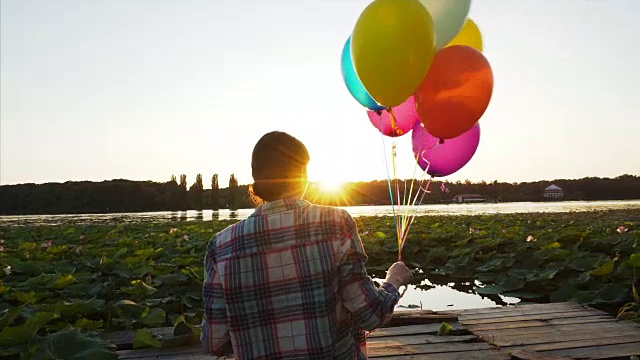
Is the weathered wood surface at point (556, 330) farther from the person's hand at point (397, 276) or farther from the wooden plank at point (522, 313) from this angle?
the person's hand at point (397, 276)

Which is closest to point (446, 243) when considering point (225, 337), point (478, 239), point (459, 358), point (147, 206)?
point (478, 239)

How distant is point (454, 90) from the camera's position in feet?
8.68

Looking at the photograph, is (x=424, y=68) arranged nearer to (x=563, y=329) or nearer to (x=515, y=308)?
(x=563, y=329)

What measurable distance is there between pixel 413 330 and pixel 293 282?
204 centimetres

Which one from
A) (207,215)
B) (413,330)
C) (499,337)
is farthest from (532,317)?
(207,215)

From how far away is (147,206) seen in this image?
5812cm

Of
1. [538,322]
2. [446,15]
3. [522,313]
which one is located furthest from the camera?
[522,313]

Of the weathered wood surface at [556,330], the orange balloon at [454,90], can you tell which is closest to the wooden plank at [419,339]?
the weathered wood surface at [556,330]

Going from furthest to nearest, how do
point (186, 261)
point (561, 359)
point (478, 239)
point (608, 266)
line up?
point (478, 239), point (186, 261), point (608, 266), point (561, 359)

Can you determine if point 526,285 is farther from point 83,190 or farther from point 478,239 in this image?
point 83,190

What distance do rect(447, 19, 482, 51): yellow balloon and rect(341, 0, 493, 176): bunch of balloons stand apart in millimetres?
27

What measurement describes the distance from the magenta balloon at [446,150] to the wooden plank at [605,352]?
1.22m

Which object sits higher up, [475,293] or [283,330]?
[283,330]

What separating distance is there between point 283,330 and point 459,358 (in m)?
1.57
